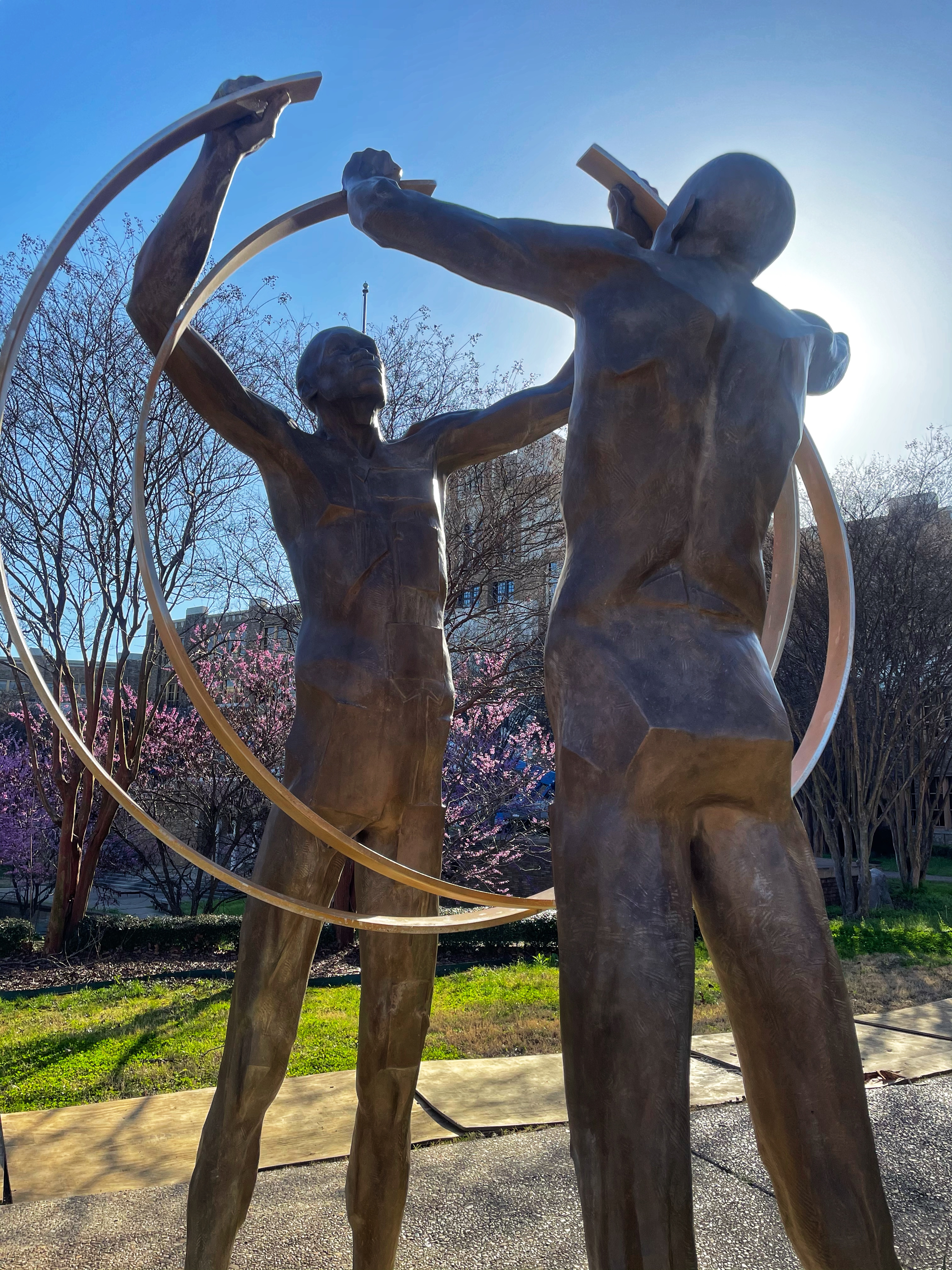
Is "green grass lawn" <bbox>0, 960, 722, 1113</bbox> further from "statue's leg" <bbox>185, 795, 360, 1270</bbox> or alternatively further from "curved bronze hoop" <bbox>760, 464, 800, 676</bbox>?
"curved bronze hoop" <bbox>760, 464, 800, 676</bbox>

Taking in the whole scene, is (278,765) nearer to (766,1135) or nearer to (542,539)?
(542,539)

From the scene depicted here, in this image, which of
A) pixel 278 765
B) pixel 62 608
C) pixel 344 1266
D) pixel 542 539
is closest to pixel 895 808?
pixel 542 539

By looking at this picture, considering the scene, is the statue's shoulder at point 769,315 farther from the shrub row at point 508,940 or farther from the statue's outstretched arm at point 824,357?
the shrub row at point 508,940

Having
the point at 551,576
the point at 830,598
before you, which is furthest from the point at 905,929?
the point at 830,598

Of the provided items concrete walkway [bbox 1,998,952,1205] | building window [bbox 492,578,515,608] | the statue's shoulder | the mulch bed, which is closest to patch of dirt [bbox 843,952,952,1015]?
concrete walkway [bbox 1,998,952,1205]

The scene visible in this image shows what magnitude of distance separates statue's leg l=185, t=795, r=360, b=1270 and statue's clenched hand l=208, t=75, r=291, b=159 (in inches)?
96.4

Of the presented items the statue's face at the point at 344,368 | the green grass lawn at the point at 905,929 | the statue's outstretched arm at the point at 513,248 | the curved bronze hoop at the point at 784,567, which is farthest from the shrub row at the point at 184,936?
the statue's outstretched arm at the point at 513,248

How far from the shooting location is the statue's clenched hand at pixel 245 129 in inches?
141

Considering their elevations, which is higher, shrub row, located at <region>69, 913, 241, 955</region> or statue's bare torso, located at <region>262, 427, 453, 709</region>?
statue's bare torso, located at <region>262, 427, 453, 709</region>

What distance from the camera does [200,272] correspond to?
3.62 m

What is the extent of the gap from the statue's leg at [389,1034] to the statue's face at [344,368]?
1685 mm

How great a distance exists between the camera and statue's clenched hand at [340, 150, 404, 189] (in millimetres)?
3121

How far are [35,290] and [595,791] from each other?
9.04 ft

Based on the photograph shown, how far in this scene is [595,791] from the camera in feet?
7.50
